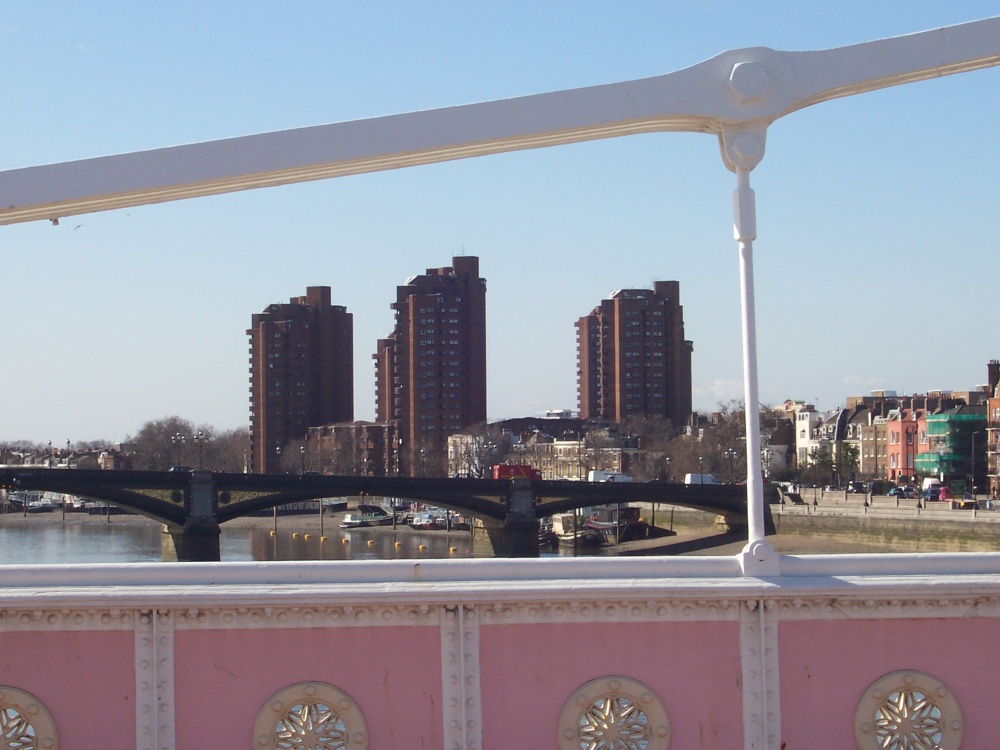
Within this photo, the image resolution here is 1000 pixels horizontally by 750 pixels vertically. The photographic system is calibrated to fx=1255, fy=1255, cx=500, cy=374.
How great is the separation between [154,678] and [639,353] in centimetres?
9442

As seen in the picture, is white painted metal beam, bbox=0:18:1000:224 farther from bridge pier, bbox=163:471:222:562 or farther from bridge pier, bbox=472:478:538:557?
bridge pier, bbox=472:478:538:557

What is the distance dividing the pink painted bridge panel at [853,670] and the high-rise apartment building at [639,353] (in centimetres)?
8756

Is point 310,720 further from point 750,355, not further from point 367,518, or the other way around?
point 367,518

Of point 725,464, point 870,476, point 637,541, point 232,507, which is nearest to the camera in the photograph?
point 232,507

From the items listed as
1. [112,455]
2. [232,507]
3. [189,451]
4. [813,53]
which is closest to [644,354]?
[189,451]

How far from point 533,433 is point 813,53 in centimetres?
9834

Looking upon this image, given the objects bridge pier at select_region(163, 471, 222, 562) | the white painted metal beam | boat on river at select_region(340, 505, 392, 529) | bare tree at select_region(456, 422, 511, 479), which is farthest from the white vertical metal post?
bare tree at select_region(456, 422, 511, 479)

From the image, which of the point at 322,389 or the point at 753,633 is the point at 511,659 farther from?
the point at 322,389

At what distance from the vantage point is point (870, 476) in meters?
84.1

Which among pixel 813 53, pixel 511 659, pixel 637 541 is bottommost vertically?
pixel 637 541

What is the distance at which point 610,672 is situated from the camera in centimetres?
487

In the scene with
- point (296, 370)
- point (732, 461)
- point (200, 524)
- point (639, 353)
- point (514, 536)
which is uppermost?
point (639, 353)

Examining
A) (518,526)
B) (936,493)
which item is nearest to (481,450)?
(936,493)

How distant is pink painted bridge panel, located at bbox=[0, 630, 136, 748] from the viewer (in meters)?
4.80
